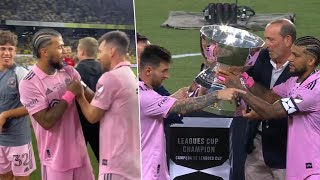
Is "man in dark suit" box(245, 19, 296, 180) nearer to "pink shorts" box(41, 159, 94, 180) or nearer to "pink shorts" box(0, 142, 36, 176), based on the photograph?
"pink shorts" box(41, 159, 94, 180)

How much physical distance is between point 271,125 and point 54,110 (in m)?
0.88

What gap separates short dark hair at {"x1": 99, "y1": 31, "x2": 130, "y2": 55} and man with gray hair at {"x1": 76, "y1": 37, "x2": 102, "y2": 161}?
0.03 m

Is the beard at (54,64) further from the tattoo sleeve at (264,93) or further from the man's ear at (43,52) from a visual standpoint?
the tattoo sleeve at (264,93)

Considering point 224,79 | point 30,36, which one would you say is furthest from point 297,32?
point 30,36

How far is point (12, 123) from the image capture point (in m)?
1.80

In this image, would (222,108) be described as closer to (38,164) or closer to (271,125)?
(271,125)

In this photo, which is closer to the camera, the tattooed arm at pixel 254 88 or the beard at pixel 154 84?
the tattooed arm at pixel 254 88

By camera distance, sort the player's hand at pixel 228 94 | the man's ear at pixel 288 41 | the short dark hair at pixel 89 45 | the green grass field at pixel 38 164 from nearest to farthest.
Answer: the short dark hair at pixel 89 45, the green grass field at pixel 38 164, the player's hand at pixel 228 94, the man's ear at pixel 288 41

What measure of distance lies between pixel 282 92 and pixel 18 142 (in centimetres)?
97

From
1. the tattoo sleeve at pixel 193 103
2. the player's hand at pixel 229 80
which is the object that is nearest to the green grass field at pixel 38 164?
the tattoo sleeve at pixel 193 103

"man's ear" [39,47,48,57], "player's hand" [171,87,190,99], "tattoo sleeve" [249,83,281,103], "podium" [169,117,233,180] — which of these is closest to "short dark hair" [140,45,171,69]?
"player's hand" [171,87,190,99]

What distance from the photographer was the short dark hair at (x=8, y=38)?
167 centimetres

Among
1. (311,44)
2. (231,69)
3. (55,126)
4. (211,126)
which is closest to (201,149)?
(211,126)

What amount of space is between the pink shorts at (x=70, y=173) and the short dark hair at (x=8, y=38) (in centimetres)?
40
